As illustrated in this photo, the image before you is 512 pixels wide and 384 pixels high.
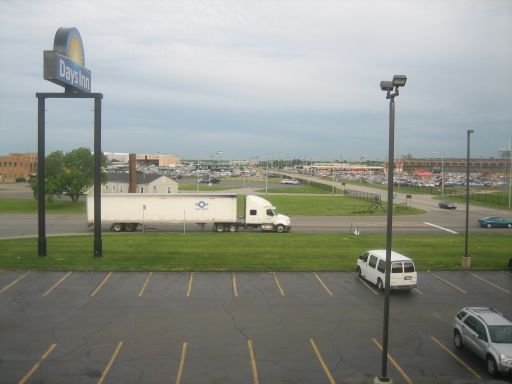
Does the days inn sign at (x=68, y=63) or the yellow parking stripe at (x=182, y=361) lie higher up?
the days inn sign at (x=68, y=63)

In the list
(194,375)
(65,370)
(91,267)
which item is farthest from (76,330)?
(91,267)

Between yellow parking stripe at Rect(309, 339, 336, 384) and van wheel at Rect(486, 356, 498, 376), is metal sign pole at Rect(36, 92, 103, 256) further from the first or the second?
van wheel at Rect(486, 356, 498, 376)

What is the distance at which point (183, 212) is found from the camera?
42.4m

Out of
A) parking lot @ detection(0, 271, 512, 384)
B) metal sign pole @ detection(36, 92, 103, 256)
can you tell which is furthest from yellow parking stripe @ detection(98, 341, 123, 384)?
metal sign pole @ detection(36, 92, 103, 256)

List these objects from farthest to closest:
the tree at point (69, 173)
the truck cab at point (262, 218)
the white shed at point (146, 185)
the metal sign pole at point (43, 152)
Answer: the white shed at point (146, 185) → the tree at point (69, 173) → the truck cab at point (262, 218) → the metal sign pole at point (43, 152)

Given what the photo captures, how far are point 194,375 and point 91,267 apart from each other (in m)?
14.4

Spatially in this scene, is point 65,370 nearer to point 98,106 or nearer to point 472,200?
point 98,106

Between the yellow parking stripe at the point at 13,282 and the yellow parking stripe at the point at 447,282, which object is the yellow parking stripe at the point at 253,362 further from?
the yellow parking stripe at the point at 13,282

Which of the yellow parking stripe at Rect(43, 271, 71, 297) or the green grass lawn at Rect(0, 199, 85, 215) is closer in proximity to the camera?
the yellow parking stripe at Rect(43, 271, 71, 297)

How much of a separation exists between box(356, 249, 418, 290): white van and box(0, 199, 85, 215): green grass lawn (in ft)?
144

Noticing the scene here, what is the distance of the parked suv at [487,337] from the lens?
13.5 m

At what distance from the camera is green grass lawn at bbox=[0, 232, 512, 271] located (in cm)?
2678

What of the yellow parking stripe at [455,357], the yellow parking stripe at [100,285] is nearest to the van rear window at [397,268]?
the yellow parking stripe at [455,357]

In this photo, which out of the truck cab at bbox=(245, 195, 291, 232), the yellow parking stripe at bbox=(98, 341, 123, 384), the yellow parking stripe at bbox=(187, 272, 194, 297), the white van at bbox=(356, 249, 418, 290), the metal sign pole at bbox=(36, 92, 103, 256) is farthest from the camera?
the truck cab at bbox=(245, 195, 291, 232)
